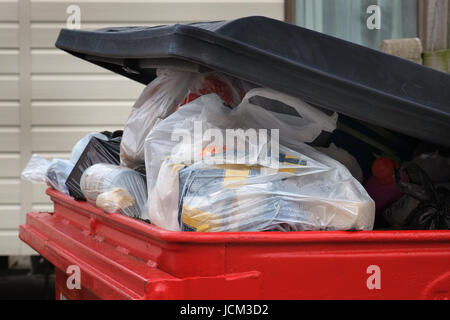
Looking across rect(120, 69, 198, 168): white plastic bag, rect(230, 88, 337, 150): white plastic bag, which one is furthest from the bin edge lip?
rect(120, 69, 198, 168): white plastic bag

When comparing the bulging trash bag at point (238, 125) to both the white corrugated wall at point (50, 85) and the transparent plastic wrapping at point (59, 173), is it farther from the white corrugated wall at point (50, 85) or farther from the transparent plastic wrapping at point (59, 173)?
the white corrugated wall at point (50, 85)

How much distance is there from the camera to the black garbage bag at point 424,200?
8.03 feet

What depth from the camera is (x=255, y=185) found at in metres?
2.16

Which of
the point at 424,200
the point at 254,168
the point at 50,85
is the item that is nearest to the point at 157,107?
the point at 254,168

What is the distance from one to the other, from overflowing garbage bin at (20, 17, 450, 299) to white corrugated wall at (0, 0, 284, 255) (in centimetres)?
341

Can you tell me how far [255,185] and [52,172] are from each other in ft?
5.66

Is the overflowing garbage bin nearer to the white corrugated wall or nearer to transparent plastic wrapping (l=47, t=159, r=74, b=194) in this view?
transparent plastic wrapping (l=47, t=159, r=74, b=194)

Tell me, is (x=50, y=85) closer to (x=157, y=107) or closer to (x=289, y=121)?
(x=157, y=107)

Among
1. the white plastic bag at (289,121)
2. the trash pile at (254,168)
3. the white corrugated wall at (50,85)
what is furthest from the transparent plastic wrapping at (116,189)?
the white corrugated wall at (50,85)

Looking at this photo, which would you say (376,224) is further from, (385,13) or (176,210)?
(385,13)

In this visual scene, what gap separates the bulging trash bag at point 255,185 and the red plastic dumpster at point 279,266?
106 millimetres

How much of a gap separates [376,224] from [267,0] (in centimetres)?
372

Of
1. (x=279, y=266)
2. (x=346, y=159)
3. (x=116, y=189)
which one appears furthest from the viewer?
(x=346, y=159)

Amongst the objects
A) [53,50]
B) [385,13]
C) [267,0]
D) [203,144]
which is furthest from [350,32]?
[203,144]
